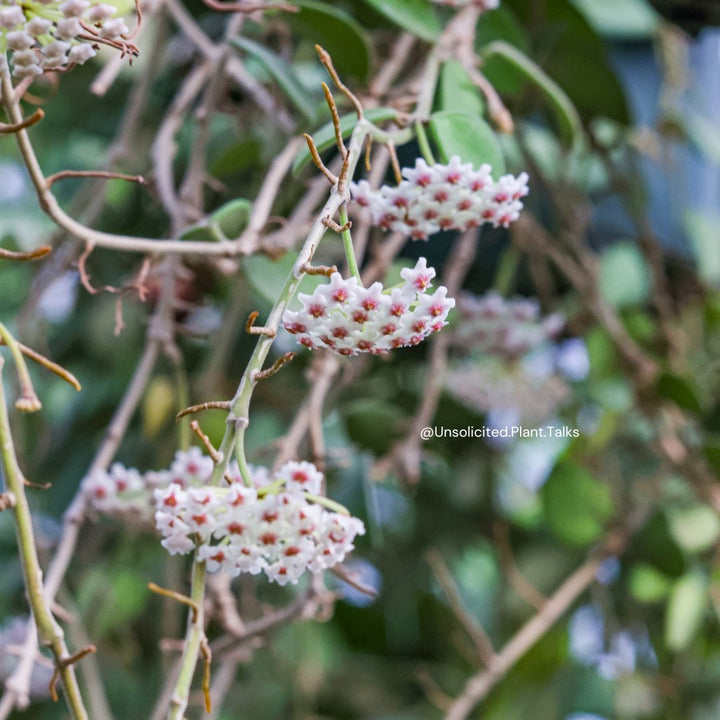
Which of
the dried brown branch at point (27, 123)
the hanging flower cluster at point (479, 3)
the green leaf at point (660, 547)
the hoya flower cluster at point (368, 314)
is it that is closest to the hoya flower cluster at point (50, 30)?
the dried brown branch at point (27, 123)

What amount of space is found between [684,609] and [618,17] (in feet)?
2.01

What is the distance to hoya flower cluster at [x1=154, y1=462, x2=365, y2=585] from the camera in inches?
14.8

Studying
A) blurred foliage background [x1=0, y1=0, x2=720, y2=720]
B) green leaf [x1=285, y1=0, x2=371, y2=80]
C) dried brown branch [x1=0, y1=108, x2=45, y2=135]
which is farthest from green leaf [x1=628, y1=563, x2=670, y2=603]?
dried brown branch [x1=0, y1=108, x2=45, y2=135]

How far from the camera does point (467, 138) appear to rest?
1.74 ft

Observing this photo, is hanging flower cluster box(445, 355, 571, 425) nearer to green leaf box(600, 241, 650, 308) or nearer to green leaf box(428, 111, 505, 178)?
green leaf box(600, 241, 650, 308)

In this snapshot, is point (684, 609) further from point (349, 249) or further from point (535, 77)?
point (349, 249)

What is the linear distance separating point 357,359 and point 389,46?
0.91 ft

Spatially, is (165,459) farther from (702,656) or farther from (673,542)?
(702,656)

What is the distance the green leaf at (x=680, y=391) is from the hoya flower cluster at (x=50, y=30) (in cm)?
75

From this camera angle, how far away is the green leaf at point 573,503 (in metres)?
1.05

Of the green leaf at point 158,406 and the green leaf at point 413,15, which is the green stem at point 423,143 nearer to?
the green leaf at point 413,15

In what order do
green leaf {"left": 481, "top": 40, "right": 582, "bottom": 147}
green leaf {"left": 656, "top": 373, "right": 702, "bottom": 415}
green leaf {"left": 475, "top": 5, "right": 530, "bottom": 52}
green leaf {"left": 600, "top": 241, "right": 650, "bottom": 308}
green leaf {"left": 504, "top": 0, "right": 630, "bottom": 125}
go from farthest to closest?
green leaf {"left": 600, "top": 241, "right": 650, "bottom": 308} < green leaf {"left": 656, "top": 373, "right": 702, "bottom": 415} < green leaf {"left": 504, "top": 0, "right": 630, "bottom": 125} < green leaf {"left": 475, "top": 5, "right": 530, "bottom": 52} < green leaf {"left": 481, "top": 40, "right": 582, "bottom": 147}

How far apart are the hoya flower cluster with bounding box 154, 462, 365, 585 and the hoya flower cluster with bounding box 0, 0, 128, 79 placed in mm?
175

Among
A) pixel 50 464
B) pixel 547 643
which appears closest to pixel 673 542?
pixel 547 643
